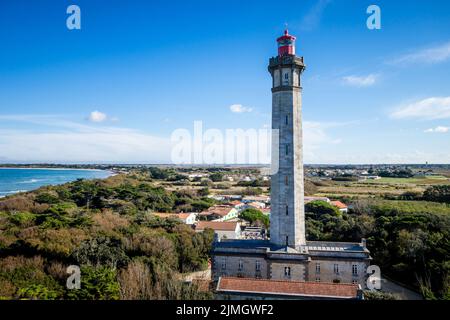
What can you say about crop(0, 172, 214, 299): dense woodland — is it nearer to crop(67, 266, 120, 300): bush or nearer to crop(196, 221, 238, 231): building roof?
crop(67, 266, 120, 300): bush

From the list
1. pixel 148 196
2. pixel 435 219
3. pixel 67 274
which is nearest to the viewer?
pixel 67 274

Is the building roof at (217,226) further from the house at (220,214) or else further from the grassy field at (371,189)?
the grassy field at (371,189)

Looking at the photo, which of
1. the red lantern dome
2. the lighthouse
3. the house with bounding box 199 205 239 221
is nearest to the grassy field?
the house with bounding box 199 205 239 221

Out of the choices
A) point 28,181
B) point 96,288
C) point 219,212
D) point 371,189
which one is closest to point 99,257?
point 96,288

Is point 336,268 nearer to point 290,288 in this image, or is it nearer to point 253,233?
point 290,288
